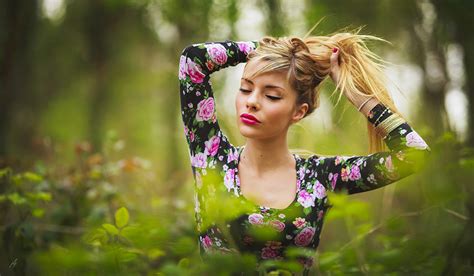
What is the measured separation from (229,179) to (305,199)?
368 millimetres

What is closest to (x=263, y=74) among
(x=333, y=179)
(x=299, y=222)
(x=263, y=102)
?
(x=263, y=102)

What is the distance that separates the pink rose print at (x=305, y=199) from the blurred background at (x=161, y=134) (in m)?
0.27

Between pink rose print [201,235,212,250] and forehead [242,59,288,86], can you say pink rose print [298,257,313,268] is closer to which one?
pink rose print [201,235,212,250]

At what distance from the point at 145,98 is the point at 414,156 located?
740 inches

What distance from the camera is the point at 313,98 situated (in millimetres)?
2887

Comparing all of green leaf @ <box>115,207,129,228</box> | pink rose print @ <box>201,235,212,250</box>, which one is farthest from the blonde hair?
green leaf @ <box>115,207,129,228</box>

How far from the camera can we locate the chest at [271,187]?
2617 mm

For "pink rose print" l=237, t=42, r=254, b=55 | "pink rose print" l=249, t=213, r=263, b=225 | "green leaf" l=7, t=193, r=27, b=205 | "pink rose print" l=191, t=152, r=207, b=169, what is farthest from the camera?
"green leaf" l=7, t=193, r=27, b=205

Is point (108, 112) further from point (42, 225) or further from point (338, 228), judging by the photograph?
point (42, 225)

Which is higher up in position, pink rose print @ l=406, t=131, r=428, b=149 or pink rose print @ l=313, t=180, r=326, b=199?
pink rose print @ l=406, t=131, r=428, b=149

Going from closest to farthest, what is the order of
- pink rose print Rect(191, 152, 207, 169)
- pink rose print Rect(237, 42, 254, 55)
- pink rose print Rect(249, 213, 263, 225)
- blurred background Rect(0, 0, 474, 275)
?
blurred background Rect(0, 0, 474, 275)
pink rose print Rect(249, 213, 263, 225)
pink rose print Rect(191, 152, 207, 169)
pink rose print Rect(237, 42, 254, 55)

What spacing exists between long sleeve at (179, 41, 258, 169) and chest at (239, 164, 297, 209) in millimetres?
204

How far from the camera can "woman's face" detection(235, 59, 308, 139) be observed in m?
2.61

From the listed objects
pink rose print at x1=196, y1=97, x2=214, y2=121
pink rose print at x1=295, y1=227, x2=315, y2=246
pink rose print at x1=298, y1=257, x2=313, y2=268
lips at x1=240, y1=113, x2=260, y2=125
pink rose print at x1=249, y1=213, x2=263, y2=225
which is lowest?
pink rose print at x1=298, y1=257, x2=313, y2=268
